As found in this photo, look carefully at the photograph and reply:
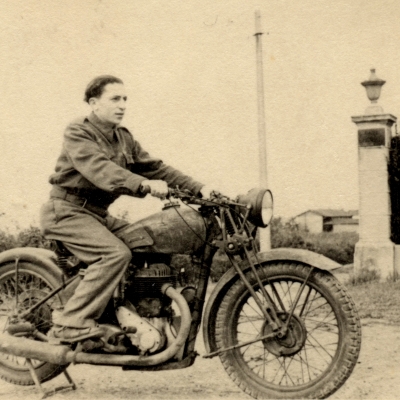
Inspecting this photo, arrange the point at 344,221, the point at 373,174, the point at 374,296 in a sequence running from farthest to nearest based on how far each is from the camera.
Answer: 1. the point at 344,221
2. the point at 373,174
3. the point at 374,296

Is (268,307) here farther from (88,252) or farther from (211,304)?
(88,252)

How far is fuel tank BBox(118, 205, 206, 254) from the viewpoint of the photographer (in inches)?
165

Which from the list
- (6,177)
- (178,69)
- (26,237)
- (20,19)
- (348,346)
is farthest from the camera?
(26,237)

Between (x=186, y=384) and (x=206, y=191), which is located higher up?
(x=206, y=191)

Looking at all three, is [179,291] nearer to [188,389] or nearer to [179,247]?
[179,247]

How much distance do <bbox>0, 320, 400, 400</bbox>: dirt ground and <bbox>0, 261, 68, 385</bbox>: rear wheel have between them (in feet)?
0.31

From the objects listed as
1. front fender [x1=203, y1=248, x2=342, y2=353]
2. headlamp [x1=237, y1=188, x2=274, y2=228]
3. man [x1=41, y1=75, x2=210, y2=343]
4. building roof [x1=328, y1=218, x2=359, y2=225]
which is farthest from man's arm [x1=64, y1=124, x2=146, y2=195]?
building roof [x1=328, y1=218, x2=359, y2=225]

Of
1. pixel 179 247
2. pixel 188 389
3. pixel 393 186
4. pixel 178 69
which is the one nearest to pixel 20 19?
pixel 178 69

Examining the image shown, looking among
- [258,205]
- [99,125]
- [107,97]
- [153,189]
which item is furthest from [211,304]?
[107,97]

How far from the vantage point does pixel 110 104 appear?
14.4 feet

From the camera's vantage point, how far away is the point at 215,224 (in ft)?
13.8

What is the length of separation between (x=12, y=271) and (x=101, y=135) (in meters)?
1.19

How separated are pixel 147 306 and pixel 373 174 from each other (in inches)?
286

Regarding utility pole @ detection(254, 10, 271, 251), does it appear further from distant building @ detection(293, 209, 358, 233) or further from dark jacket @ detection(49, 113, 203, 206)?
dark jacket @ detection(49, 113, 203, 206)
